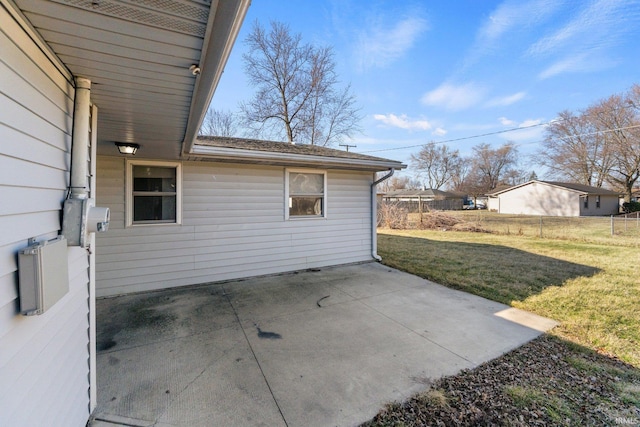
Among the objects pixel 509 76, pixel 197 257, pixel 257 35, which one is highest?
pixel 257 35

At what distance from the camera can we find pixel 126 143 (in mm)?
3521

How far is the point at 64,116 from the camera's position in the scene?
5.45 feet

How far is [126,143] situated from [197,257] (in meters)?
2.26

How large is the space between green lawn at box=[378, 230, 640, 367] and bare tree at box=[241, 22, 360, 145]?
9731 mm

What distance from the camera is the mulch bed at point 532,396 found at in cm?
192

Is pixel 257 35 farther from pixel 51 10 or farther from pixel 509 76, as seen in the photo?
pixel 51 10

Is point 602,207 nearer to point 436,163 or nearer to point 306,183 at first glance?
point 436,163

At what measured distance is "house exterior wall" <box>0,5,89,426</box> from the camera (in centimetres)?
105

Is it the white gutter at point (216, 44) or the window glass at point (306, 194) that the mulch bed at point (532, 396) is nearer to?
the white gutter at point (216, 44)

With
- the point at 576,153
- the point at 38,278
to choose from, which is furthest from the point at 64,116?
the point at 576,153

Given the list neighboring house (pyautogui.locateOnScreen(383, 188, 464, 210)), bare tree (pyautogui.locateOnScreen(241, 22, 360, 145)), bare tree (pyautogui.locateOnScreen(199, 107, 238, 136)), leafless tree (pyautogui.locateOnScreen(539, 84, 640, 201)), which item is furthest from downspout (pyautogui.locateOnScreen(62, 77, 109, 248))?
neighboring house (pyautogui.locateOnScreen(383, 188, 464, 210))

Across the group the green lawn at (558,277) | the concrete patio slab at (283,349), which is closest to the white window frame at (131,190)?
the concrete patio slab at (283,349)

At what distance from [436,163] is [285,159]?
4127 centimetres

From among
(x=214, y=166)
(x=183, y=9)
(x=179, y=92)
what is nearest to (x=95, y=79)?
(x=179, y=92)
